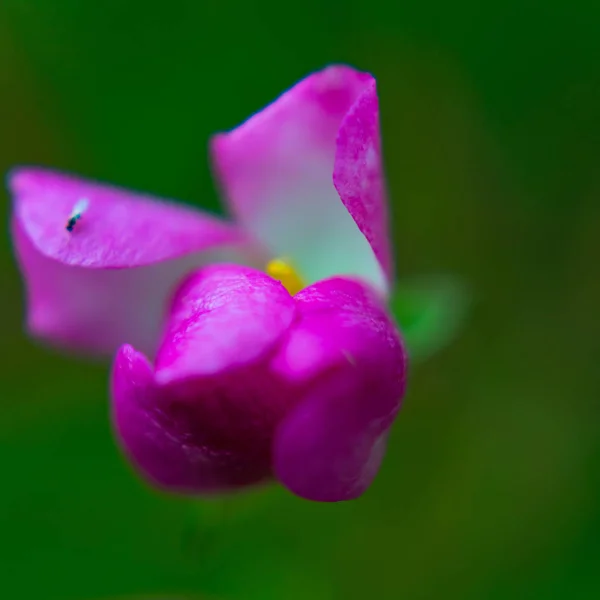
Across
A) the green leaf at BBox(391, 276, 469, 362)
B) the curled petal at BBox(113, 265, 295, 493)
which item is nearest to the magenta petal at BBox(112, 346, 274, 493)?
the curled petal at BBox(113, 265, 295, 493)

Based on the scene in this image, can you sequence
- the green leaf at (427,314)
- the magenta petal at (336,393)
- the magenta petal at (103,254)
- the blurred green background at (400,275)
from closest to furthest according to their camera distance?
the magenta petal at (336,393) < the magenta petal at (103,254) < the green leaf at (427,314) < the blurred green background at (400,275)

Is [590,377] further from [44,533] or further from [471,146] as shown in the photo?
[44,533]

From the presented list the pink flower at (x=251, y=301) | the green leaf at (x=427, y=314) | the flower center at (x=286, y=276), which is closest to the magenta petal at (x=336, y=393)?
the pink flower at (x=251, y=301)

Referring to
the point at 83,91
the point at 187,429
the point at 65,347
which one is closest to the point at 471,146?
the point at 83,91

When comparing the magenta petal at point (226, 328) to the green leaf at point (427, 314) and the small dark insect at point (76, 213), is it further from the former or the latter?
the green leaf at point (427, 314)

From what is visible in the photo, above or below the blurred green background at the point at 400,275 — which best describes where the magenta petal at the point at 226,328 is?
below

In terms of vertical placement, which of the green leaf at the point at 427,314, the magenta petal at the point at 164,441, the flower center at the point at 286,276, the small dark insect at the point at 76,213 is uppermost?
the green leaf at the point at 427,314

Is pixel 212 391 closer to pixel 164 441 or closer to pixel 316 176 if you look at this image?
pixel 164 441
